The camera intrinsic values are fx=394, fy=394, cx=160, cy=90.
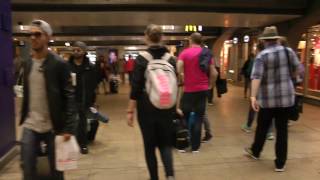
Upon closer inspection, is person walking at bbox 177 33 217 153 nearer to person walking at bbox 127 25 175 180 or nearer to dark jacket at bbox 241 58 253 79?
person walking at bbox 127 25 175 180

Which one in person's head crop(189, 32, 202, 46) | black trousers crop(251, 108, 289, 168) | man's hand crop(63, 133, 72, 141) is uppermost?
person's head crop(189, 32, 202, 46)

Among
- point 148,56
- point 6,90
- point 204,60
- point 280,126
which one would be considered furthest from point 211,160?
point 6,90

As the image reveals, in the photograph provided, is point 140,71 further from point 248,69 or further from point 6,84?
point 248,69

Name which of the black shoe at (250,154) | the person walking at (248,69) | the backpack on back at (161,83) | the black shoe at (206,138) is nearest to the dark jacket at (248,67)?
the person walking at (248,69)

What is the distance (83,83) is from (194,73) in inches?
63.3

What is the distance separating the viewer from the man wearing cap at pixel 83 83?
562cm

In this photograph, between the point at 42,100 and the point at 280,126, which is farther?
the point at 280,126

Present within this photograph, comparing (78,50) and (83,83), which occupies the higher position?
(78,50)

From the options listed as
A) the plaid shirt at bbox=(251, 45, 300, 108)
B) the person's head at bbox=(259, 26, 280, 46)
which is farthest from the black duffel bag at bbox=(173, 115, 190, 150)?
the person's head at bbox=(259, 26, 280, 46)

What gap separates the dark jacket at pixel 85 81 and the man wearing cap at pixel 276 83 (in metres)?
2.37

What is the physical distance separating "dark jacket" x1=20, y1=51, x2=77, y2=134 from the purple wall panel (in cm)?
232

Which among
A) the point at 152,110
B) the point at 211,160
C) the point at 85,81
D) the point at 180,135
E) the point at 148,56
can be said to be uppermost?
the point at 148,56

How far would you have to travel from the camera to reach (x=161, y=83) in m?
3.72

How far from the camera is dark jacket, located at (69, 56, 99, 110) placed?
18.5ft
